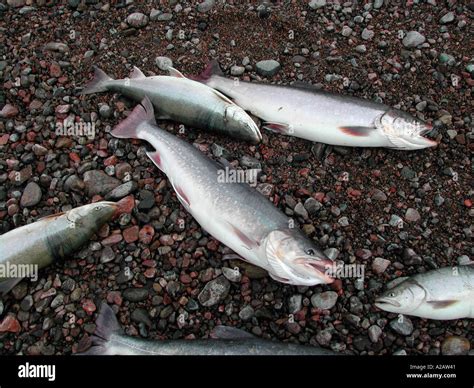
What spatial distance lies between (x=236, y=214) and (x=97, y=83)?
9.85 feet

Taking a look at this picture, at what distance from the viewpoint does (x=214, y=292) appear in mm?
4848

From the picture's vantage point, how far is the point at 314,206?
5312 millimetres

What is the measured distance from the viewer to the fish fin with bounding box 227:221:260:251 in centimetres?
468

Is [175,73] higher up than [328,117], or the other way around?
[175,73]

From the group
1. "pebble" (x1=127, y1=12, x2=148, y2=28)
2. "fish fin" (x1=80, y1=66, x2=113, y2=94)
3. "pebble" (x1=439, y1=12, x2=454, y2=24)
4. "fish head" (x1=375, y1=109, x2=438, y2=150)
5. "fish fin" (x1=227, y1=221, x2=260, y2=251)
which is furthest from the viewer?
"pebble" (x1=127, y1=12, x2=148, y2=28)

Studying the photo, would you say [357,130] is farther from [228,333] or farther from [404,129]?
[228,333]

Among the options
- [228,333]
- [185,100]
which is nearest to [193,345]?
[228,333]

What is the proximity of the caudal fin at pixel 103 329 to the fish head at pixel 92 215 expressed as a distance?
953 millimetres

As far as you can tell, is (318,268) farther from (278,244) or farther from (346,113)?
(346,113)

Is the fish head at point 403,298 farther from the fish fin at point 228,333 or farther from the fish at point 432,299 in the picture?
the fish fin at point 228,333

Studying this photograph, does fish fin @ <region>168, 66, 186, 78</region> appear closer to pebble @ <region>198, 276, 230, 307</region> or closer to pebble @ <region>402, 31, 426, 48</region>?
pebble @ <region>198, 276, 230, 307</region>

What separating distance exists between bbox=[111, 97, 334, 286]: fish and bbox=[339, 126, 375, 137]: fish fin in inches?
61.2

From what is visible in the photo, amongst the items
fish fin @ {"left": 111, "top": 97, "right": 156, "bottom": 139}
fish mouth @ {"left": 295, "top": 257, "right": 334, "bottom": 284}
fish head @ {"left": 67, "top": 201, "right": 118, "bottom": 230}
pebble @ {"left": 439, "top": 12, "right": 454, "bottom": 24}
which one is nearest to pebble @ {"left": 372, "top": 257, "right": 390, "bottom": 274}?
fish mouth @ {"left": 295, "top": 257, "right": 334, "bottom": 284}
